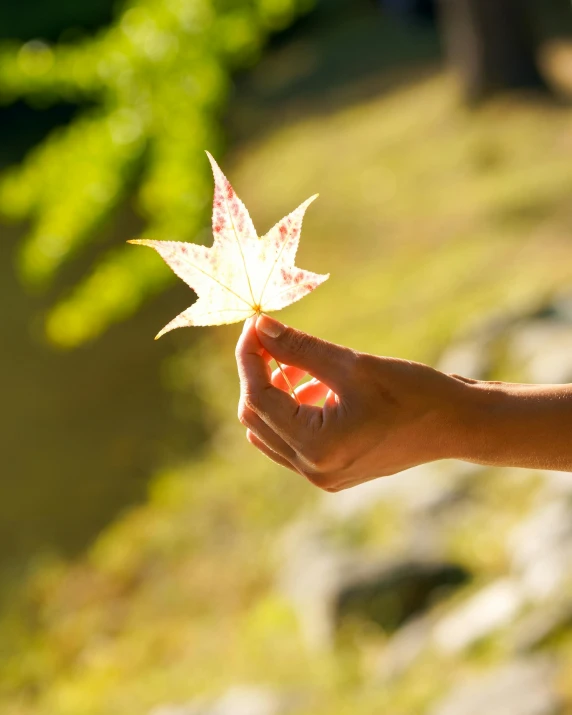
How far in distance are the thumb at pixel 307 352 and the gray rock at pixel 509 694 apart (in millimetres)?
1875

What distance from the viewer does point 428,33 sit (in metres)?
11.4

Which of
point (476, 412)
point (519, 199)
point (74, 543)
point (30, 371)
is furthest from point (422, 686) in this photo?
point (30, 371)

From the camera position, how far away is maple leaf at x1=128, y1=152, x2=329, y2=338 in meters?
1.24

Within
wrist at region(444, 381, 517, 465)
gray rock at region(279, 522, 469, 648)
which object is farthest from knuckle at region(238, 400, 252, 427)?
gray rock at region(279, 522, 469, 648)

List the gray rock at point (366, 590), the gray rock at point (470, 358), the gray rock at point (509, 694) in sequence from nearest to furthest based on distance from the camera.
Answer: the gray rock at point (509, 694), the gray rock at point (366, 590), the gray rock at point (470, 358)

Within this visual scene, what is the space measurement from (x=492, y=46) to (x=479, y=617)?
628 centimetres

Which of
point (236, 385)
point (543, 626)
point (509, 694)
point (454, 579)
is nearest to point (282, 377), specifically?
point (509, 694)

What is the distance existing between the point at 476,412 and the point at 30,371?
22.8ft

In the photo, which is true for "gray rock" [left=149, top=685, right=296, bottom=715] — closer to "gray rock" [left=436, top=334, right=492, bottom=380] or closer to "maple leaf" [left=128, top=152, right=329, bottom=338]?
"gray rock" [left=436, top=334, right=492, bottom=380]

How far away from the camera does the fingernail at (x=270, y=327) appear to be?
124 cm

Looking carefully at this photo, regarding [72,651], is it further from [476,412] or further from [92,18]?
[92,18]

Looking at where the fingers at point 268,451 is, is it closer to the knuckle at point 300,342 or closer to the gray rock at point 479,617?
the knuckle at point 300,342

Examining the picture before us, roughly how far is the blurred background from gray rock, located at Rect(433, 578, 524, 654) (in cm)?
1

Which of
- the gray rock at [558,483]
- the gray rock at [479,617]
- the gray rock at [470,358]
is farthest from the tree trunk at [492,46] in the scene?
the gray rock at [479,617]
